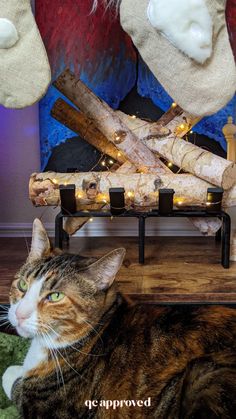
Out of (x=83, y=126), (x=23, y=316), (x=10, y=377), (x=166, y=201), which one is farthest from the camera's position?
(x=83, y=126)

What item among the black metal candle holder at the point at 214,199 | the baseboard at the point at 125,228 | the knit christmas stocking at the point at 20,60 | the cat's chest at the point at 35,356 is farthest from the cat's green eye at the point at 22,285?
the baseboard at the point at 125,228

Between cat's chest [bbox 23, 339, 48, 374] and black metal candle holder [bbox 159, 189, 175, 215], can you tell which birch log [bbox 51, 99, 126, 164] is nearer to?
black metal candle holder [bbox 159, 189, 175, 215]

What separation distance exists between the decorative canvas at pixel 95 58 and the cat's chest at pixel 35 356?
1186 mm

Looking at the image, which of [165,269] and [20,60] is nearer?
[20,60]

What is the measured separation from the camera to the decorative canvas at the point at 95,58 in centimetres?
188

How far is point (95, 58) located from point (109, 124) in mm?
462

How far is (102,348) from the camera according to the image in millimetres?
909

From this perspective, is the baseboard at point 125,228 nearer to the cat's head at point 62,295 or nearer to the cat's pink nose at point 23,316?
the cat's head at point 62,295

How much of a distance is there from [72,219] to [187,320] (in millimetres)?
894

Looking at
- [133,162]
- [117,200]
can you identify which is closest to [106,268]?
[117,200]

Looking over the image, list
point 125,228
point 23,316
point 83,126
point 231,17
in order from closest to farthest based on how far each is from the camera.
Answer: point 23,316 < point 83,126 < point 231,17 < point 125,228

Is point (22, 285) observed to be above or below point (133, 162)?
below

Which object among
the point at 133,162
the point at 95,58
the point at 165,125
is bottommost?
the point at 133,162

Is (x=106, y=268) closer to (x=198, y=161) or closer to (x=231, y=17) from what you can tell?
(x=198, y=161)
